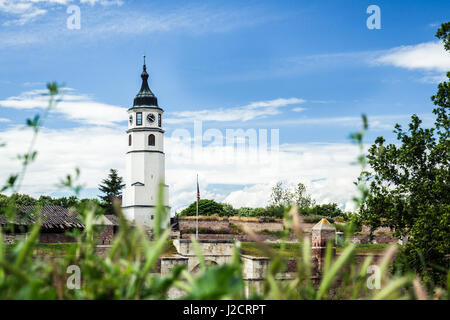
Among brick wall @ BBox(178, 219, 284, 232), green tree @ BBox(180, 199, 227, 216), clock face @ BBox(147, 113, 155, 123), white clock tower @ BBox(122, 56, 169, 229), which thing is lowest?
brick wall @ BBox(178, 219, 284, 232)

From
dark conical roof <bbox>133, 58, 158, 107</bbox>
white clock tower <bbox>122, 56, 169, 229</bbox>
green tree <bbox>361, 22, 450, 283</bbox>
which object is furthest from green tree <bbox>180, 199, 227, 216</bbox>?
green tree <bbox>361, 22, 450, 283</bbox>

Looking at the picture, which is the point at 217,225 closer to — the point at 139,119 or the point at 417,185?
the point at 139,119

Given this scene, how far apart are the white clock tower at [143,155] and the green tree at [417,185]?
33.5 metres

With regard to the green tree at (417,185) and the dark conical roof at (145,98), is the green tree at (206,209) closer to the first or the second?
the dark conical roof at (145,98)

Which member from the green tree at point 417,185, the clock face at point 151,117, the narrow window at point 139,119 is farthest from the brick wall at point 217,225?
the green tree at point 417,185

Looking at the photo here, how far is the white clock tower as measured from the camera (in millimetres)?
52562

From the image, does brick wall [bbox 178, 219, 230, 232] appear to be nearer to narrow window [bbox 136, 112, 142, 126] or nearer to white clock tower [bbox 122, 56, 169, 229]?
white clock tower [bbox 122, 56, 169, 229]

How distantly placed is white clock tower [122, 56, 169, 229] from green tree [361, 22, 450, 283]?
33523mm

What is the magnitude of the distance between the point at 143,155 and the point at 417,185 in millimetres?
37141

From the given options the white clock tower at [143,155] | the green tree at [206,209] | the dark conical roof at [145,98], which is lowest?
the green tree at [206,209]

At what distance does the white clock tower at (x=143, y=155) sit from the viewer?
172 ft
